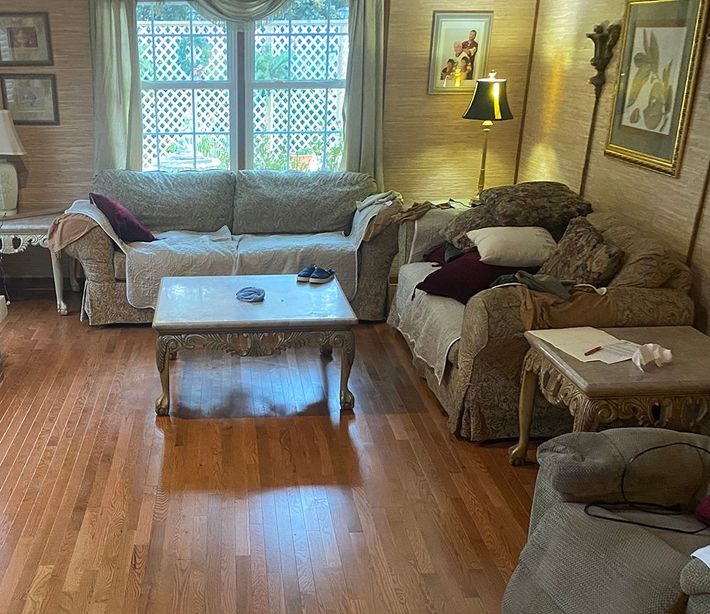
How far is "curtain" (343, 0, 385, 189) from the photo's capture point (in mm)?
4598

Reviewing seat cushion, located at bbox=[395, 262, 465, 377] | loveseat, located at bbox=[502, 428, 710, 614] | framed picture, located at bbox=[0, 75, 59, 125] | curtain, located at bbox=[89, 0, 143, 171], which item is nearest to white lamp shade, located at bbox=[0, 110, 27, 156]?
framed picture, located at bbox=[0, 75, 59, 125]

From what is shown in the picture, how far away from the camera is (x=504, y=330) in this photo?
9.23ft

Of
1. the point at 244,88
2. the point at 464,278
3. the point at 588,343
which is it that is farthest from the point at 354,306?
the point at 588,343

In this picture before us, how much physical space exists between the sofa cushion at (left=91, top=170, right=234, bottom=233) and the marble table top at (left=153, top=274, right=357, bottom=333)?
0.97 meters

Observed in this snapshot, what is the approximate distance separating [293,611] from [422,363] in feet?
5.48

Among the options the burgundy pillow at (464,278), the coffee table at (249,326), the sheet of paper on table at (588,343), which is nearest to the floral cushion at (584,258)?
the burgundy pillow at (464,278)

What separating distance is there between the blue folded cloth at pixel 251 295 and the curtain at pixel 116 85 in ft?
6.03

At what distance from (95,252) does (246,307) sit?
1.31 metres

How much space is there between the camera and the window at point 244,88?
15.4 ft

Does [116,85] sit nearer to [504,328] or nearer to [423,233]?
[423,233]

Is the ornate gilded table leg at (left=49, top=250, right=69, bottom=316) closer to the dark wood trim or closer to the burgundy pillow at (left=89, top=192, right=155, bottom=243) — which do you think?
the burgundy pillow at (left=89, top=192, right=155, bottom=243)

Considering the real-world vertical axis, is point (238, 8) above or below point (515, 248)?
above

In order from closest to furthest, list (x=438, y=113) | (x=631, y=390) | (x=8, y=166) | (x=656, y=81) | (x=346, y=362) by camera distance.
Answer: (x=631, y=390), (x=346, y=362), (x=656, y=81), (x=8, y=166), (x=438, y=113)

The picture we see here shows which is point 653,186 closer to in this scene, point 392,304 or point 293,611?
point 392,304
